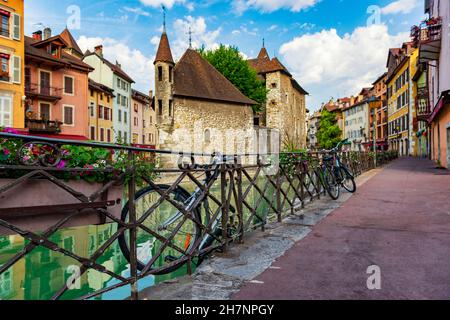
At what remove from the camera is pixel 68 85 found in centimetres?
2666

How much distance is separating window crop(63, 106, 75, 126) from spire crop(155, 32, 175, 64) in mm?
8211

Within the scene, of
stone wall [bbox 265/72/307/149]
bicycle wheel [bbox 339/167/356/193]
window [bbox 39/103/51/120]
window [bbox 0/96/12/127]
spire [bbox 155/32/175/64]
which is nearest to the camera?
bicycle wheel [bbox 339/167/356/193]

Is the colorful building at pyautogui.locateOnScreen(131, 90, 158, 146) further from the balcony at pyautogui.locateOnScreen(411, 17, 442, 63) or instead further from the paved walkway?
the paved walkway

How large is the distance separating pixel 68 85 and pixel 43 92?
2386 millimetres

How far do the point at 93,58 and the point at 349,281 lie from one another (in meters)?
38.7

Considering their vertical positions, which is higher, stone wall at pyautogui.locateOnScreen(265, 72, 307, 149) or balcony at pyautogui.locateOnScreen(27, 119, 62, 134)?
stone wall at pyautogui.locateOnScreen(265, 72, 307, 149)

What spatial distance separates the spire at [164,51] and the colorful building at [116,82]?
31.7ft

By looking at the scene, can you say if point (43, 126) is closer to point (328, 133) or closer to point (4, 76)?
point (4, 76)

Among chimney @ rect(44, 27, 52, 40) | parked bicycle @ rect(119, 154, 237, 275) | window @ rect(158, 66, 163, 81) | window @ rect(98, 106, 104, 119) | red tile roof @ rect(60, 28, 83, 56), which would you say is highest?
red tile roof @ rect(60, 28, 83, 56)

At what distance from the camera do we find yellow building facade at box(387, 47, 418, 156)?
115 ft

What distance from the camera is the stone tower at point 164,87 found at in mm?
26344

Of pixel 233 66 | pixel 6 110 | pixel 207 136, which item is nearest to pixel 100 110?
pixel 207 136

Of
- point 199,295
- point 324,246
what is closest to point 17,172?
point 199,295

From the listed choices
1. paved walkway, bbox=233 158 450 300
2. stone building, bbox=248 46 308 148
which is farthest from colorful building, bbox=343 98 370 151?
paved walkway, bbox=233 158 450 300
